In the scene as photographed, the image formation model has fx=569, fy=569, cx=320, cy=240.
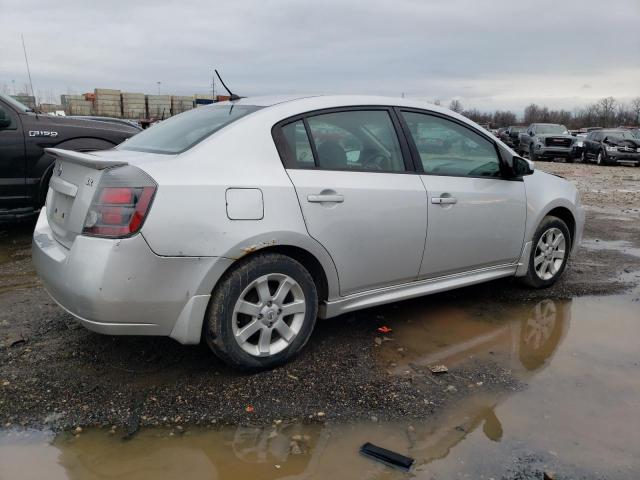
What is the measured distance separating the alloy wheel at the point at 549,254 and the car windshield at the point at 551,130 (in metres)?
22.4

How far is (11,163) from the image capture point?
19.8 ft

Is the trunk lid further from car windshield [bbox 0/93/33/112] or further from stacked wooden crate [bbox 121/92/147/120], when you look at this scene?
stacked wooden crate [bbox 121/92/147/120]

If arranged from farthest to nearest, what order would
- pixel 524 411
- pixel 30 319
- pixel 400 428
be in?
pixel 30 319, pixel 524 411, pixel 400 428

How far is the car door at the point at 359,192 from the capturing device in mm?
3367

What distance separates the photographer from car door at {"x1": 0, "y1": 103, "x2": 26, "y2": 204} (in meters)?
6.02

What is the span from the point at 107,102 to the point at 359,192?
40.5 m

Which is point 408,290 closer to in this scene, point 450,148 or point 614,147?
point 450,148

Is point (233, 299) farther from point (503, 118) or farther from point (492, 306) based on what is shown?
point (503, 118)

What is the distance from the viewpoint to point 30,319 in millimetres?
4133

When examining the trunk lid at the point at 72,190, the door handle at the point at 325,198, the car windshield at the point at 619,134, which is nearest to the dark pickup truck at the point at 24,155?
the trunk lid at the point at 72,190

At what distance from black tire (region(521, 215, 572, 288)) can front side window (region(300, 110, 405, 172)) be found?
1637 mm

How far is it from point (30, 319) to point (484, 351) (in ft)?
10.6

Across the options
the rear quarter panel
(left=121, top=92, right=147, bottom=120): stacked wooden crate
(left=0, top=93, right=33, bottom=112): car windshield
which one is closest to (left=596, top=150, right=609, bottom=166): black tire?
(left=0, top=93, right=33, bottom=112): car windshield

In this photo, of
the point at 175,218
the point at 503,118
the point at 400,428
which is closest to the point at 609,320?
the point at 400,428
